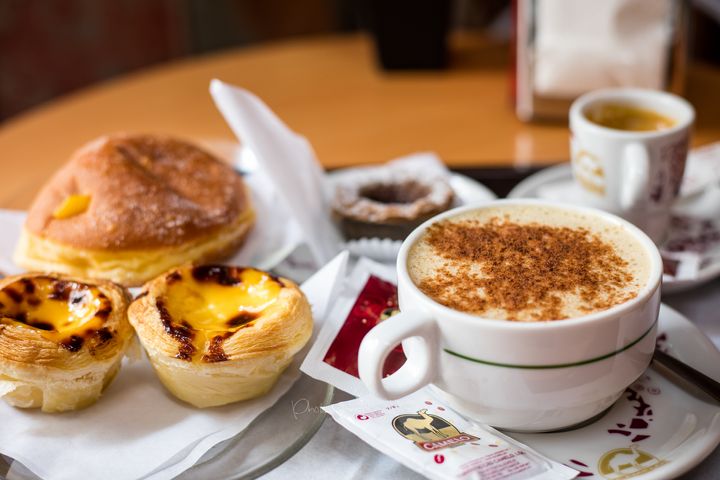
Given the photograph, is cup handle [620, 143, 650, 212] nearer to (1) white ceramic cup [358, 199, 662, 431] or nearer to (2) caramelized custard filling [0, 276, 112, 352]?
(1) white ceramic cup [358, 199, 662, 431]

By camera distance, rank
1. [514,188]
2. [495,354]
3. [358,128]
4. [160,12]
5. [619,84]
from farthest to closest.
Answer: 1. [160,12]
2. [358,128]
3. [619,84]
4. [514,188]
5. [495,354]

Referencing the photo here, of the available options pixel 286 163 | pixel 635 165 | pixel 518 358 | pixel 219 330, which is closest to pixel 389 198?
pixel 286 163

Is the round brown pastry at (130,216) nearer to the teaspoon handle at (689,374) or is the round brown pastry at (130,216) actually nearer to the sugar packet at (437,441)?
the sugar packet at (437,441)

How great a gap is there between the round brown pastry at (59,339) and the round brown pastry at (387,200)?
0.36 metres

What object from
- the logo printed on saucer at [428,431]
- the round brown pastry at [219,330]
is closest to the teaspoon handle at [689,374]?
the logo printed on saucer at [428,431]

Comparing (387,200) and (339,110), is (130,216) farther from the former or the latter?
(339,110)

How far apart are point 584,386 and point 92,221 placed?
2.06 ft

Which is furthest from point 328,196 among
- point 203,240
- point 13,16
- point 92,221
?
point 13,16

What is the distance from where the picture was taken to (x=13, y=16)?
96.9 inches

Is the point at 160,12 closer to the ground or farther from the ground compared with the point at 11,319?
closer to the ground

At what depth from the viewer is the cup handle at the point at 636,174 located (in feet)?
→ 3.42

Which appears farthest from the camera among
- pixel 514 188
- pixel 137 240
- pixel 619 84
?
pixel 619 84

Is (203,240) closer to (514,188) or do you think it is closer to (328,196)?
(328,196)

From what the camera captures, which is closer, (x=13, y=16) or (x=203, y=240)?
(x=203, y=240)
